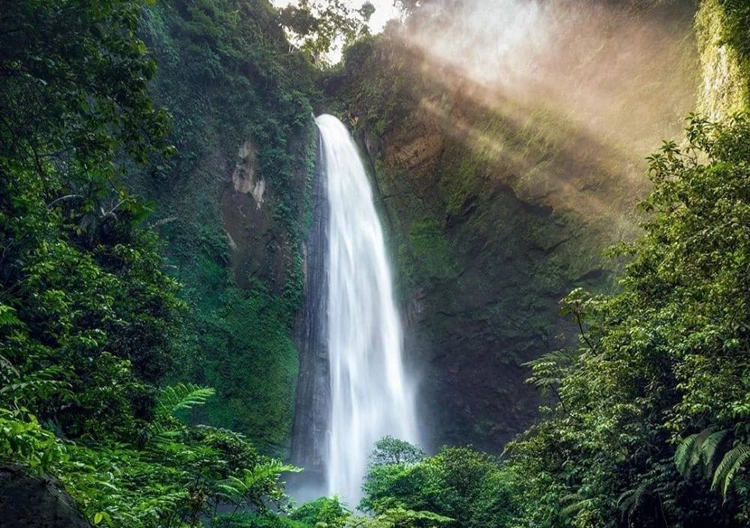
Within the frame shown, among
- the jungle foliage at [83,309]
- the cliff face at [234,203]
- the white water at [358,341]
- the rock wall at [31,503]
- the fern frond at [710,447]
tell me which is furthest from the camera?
the white water at [358,341]

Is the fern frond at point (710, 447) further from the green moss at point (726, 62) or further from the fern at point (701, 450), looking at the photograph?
the green moss at point (726, 62)

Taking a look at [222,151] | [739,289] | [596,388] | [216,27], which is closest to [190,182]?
[222,151]

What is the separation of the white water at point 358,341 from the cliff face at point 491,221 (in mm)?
856

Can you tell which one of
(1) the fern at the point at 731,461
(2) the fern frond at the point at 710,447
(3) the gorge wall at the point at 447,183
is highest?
(3) the gorge wall at the point at 447,183

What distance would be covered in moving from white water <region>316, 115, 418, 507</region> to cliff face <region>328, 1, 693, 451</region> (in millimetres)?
856

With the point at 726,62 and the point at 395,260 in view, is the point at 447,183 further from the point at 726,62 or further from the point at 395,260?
the point at 726,62

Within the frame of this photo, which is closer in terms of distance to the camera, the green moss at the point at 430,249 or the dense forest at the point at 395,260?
the dense forest at the point at 395,260

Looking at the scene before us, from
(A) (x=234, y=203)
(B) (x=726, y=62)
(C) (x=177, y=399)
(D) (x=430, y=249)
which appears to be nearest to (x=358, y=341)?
(D) (x=430, y=249)

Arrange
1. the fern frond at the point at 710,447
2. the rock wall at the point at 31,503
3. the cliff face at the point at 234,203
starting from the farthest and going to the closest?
the cliff face at the point at 234,203, the fern frond at the point at 710,447, the rock wall at the point at 31,503

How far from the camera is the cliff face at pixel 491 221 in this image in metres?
14.9

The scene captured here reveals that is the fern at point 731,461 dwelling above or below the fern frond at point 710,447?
below

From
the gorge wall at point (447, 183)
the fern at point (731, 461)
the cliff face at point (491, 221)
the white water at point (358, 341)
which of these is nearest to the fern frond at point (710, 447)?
the fern at point (731, 461)

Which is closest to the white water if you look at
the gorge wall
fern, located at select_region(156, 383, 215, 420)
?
the gorge wall

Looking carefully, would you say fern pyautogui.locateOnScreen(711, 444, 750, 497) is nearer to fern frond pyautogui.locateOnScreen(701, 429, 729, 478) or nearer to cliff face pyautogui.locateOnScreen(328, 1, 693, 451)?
fern frond pyautogui.locateOnScreen(701, 429, 729, 478)
